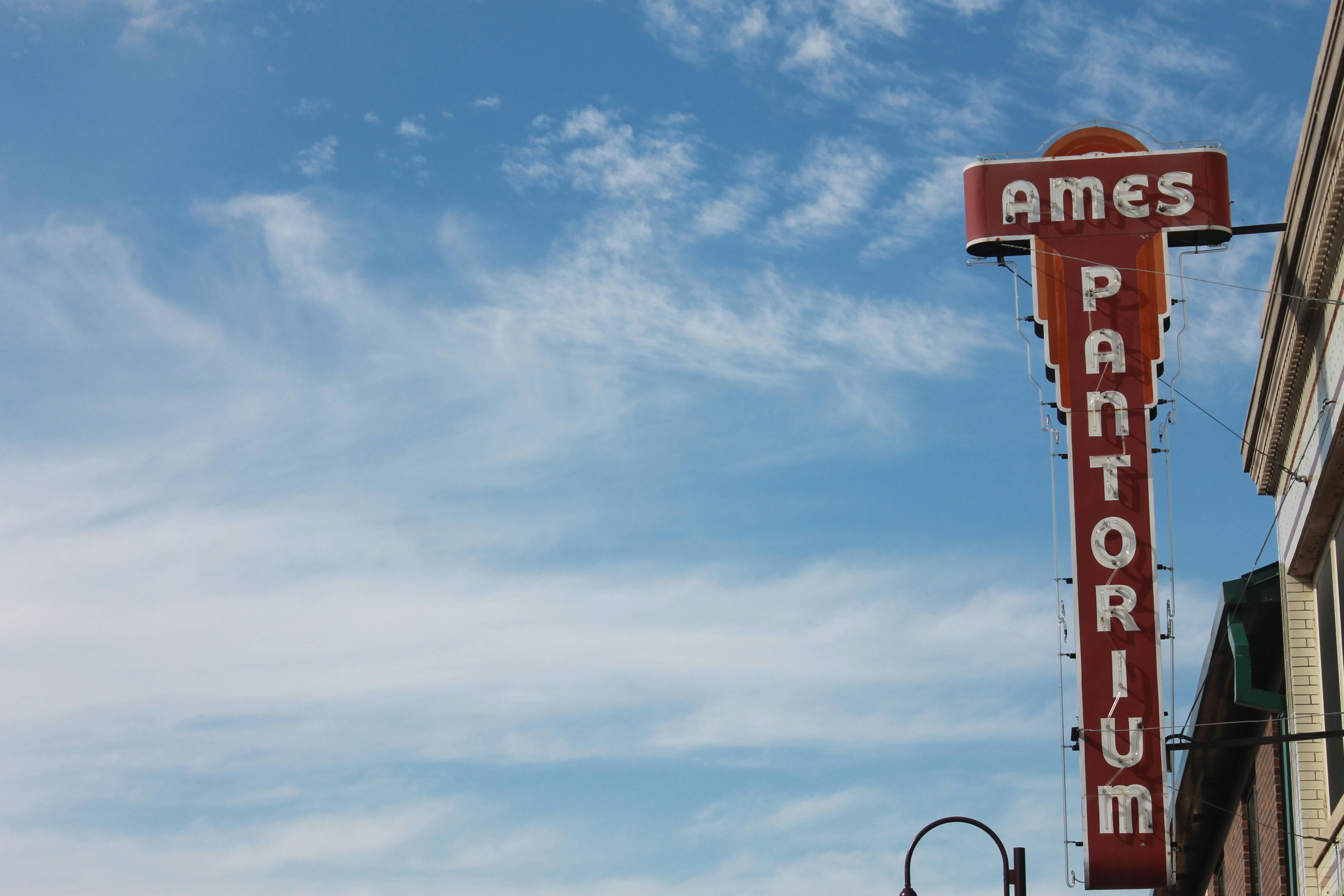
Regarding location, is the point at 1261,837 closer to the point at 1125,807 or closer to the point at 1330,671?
the point at 1125,807

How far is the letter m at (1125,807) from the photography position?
17953 millimetres

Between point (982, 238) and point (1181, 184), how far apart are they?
2640 mm

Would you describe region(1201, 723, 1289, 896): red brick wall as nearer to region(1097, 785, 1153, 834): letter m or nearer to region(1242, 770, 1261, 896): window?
region(1242, 770, 1261, 896): window

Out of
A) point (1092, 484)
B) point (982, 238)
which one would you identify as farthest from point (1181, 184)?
point (1092, 484)

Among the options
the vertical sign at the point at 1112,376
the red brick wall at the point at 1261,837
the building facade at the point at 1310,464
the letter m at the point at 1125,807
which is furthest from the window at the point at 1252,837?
the vertical sign at the point at 1112,376

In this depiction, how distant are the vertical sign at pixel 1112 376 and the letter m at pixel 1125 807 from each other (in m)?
0.01

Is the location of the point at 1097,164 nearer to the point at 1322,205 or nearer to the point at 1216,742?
the point at 1322,205

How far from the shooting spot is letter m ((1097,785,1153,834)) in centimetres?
1795

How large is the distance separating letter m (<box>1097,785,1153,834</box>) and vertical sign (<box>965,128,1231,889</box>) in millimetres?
15

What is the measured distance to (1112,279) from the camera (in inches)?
784

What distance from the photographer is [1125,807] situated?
59.1 ft

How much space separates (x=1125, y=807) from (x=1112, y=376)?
5.22 meters

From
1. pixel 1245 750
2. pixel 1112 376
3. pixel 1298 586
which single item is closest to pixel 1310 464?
pixel 1298 586

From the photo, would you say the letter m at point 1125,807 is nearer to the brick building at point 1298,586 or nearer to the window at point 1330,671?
the brick building at point 1298,586
